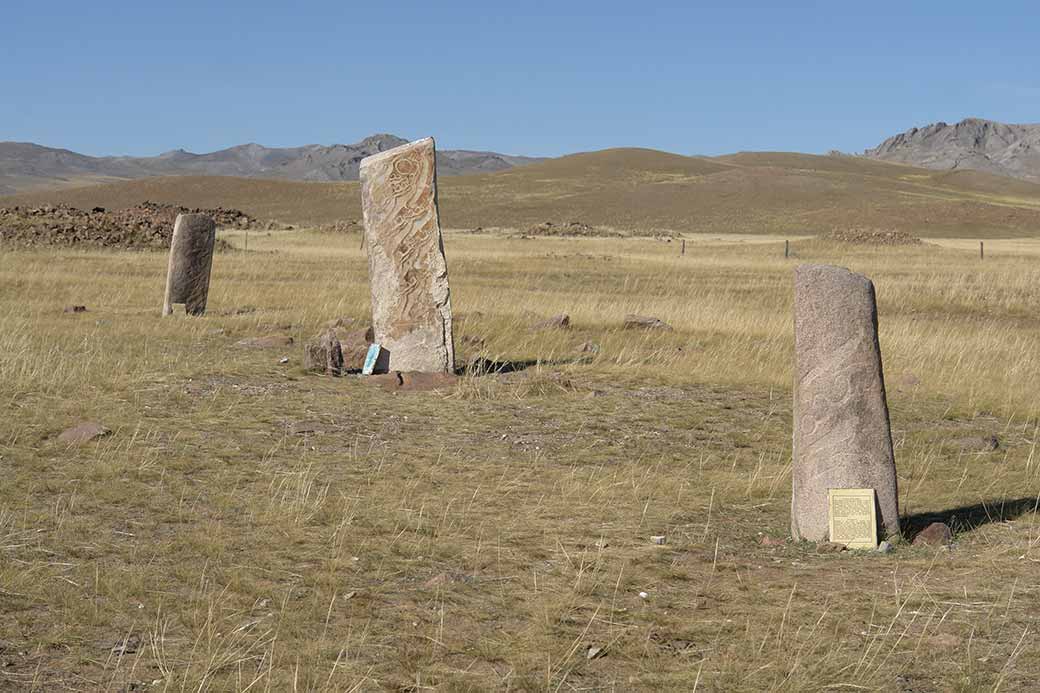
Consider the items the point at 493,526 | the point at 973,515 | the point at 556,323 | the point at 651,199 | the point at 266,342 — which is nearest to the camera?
the point at 493,526

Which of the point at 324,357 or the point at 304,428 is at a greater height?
the point at 324,357

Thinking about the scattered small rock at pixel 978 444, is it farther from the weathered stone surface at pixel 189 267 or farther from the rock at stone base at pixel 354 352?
the weathered stone surface at pixel 189 267

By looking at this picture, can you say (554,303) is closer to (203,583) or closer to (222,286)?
(222,286)

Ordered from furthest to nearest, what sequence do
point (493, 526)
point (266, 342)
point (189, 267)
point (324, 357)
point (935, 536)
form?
point (189, 267) → point (266, 342) → point (324, 357) → point (493, 526) → point (935, 536)

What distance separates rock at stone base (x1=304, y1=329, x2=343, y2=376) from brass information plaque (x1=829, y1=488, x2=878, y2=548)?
6948 mm

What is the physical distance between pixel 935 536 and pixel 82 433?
19.8ft

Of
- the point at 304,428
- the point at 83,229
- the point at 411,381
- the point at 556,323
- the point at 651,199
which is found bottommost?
the point at 304,428

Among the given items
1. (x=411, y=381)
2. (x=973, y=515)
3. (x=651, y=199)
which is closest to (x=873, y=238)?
(x=411, y=381)

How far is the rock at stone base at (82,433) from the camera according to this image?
8719 mm

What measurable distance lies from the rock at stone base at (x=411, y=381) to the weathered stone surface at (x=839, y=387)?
581 cm

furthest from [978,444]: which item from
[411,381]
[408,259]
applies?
[408,259]

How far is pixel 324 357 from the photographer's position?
41.1ft

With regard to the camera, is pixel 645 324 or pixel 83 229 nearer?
pixel 645 324

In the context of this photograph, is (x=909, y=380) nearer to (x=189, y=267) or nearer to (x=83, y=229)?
(x=189, y=267)
